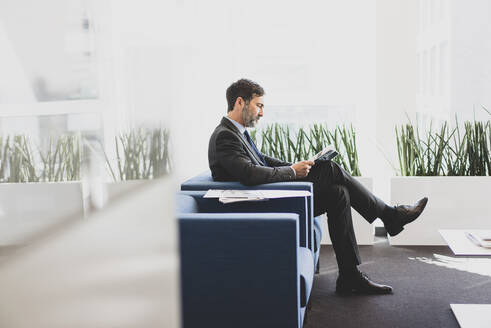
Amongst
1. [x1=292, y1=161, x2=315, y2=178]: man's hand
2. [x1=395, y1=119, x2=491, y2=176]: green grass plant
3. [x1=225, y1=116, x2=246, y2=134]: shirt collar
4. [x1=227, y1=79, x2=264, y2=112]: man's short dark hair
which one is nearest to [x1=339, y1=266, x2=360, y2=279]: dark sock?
[x1=292, y1=161, x2=315, y2=178]: man's hand

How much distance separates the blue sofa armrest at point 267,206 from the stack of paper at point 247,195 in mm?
44

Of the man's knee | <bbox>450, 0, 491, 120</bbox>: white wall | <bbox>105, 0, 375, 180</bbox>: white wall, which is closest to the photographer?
the man's knee

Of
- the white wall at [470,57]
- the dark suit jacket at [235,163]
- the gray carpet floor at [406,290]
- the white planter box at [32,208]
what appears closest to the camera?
the white planter box at [32,208]

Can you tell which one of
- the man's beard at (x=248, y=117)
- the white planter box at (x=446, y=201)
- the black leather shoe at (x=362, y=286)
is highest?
the man's beard at (x=248, y=117)

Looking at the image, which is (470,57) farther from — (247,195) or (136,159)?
(136,159)

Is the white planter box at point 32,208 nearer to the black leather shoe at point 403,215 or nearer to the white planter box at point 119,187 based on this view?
the white planter box at point 119,187

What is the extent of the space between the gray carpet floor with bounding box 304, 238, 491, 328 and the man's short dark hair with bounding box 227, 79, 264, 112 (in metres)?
1.11

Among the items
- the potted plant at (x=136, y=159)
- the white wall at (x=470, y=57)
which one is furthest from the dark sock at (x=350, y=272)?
the white wall at (x=470, y=57)

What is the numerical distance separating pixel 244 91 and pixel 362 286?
1.23 meters

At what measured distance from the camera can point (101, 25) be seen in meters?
0.95

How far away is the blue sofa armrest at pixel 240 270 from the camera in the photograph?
6.55ft

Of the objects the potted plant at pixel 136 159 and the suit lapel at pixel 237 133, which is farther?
the suit lapel at pixel 237 133

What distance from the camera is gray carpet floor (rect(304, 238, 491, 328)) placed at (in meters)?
2.66

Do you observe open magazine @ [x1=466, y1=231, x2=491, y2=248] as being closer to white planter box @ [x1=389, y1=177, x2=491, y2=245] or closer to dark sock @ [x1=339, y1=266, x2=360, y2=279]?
dark sock @ [x1=339, y1=266, x2=360, y2=279]
